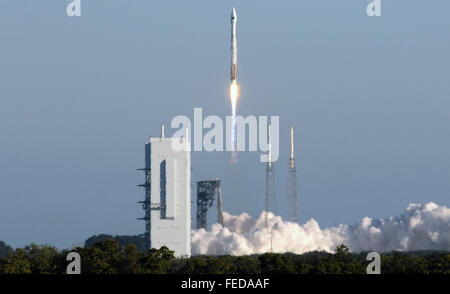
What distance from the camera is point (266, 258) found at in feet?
639
